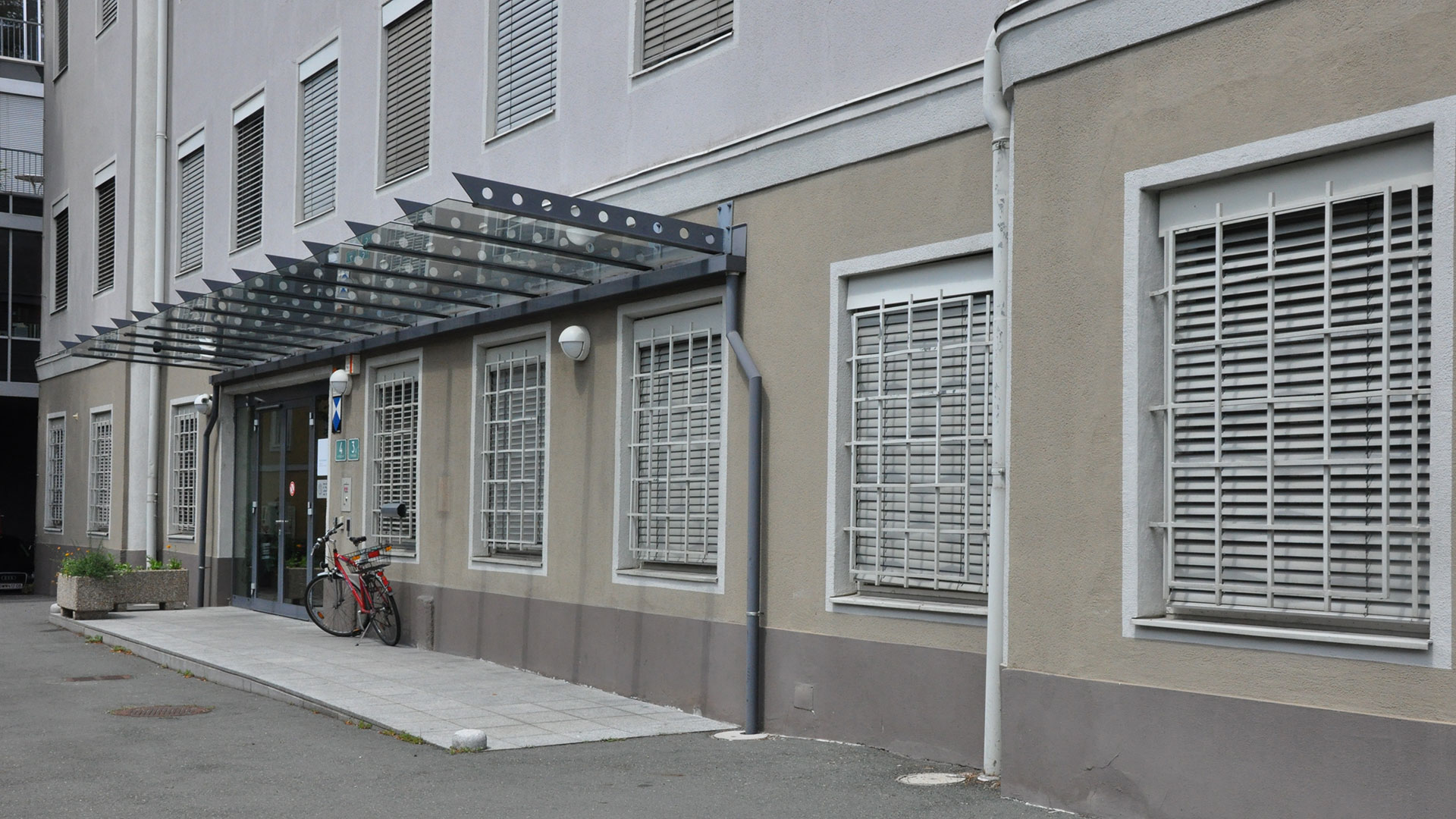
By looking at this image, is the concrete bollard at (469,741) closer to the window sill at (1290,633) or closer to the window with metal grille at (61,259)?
the window sill at (1290,633)

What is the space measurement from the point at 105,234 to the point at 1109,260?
19.6m

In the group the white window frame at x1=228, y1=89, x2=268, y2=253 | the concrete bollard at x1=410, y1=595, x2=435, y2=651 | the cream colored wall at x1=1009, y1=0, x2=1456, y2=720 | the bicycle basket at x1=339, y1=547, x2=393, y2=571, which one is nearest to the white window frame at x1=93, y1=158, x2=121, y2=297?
the white window frame at x1=228, y1=89, x2=268, y2=253

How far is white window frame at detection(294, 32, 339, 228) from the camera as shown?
1495cm

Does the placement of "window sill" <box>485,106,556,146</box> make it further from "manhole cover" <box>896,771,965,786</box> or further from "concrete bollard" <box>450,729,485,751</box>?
"manhole cover" <box>896,771,965,786</box>

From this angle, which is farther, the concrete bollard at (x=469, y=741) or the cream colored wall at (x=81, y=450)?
the cream colored wall at (x=81, y=450)

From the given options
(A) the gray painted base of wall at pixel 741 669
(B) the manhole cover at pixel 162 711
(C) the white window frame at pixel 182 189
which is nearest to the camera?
(A) the gray painted base of wall at pixel 741 669

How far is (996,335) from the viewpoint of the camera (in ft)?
22.9

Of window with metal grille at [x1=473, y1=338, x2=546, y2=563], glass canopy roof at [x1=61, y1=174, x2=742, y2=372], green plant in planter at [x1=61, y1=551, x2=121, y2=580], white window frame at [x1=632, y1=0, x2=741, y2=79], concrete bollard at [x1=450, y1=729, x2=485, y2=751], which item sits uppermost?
white window frame at [x1=632, y1=0, x2=741, y2=79]

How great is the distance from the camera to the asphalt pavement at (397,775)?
6586 mm

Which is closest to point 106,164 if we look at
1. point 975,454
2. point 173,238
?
point 173,238

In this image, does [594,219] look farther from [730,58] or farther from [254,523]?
[254,523]

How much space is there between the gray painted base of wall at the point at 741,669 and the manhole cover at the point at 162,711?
2.45 meters

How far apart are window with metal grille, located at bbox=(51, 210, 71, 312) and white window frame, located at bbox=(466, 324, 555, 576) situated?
578 inches

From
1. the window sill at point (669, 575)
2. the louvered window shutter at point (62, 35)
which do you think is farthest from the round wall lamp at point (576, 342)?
the louvered window shutter at point (62, 35)
